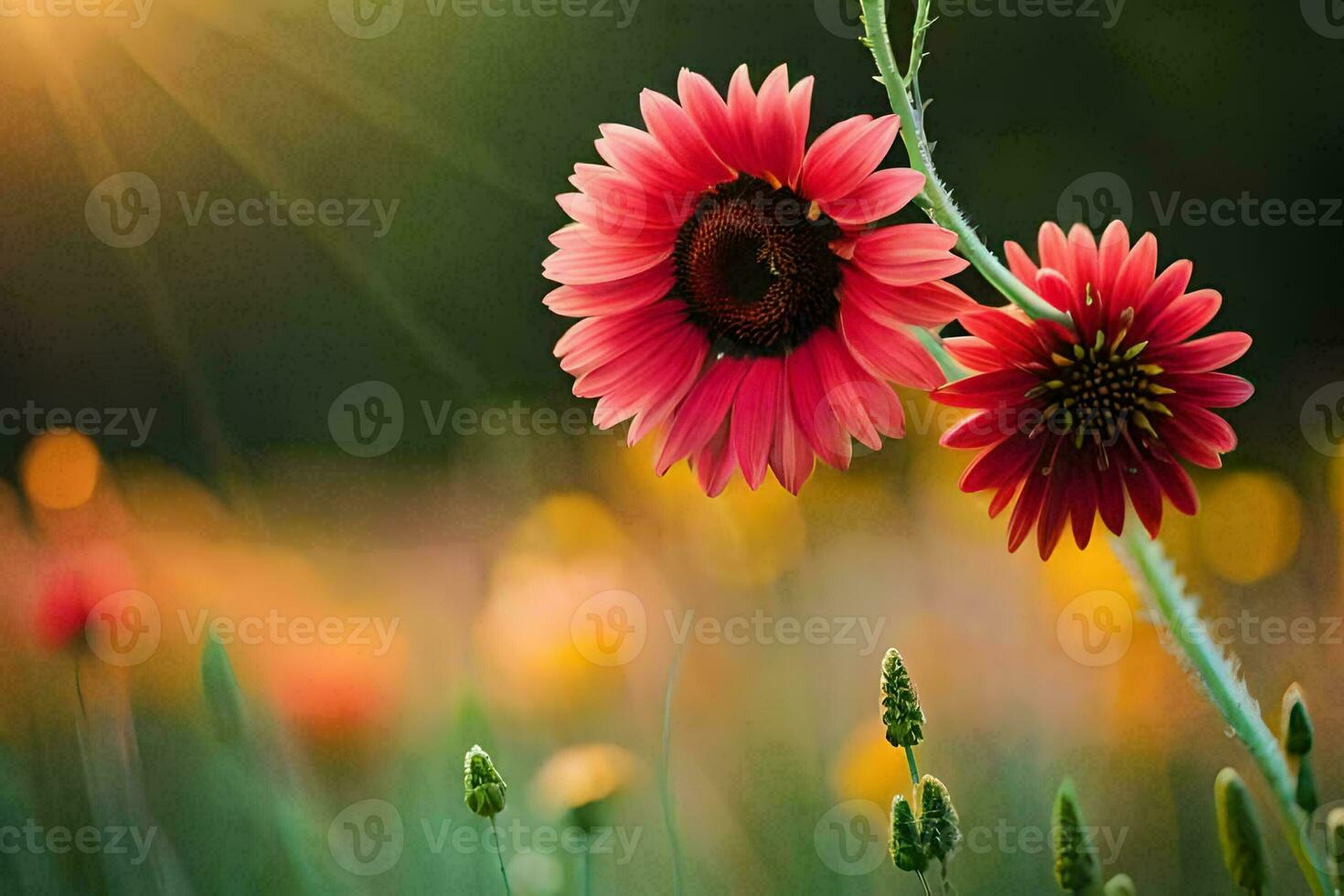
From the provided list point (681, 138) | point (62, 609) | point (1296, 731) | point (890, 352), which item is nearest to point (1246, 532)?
point (1296, 731)

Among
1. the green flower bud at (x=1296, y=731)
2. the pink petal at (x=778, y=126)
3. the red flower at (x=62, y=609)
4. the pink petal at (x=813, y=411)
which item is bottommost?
the green flower bud at (x=1296, y=731)

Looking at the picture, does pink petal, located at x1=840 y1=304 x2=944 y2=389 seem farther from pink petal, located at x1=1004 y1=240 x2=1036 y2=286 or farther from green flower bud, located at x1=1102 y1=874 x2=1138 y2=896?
green flower bud, located at x1=1102 y1=874 x2=1138 y2=896

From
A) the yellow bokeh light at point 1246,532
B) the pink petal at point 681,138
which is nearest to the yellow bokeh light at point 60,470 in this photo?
the pink petal at point 681,138

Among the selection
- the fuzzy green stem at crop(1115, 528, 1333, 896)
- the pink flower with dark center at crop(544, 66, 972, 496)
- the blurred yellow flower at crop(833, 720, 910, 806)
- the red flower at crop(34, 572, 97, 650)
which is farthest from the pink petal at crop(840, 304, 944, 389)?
the red flower at crop(34, 572, 97, 650)

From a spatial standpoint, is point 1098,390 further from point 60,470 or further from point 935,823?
point 60,470

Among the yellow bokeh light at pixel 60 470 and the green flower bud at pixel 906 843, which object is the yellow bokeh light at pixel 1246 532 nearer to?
the green flower bud at pixel 906 843

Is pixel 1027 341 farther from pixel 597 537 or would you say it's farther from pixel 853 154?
pixel 597 537
